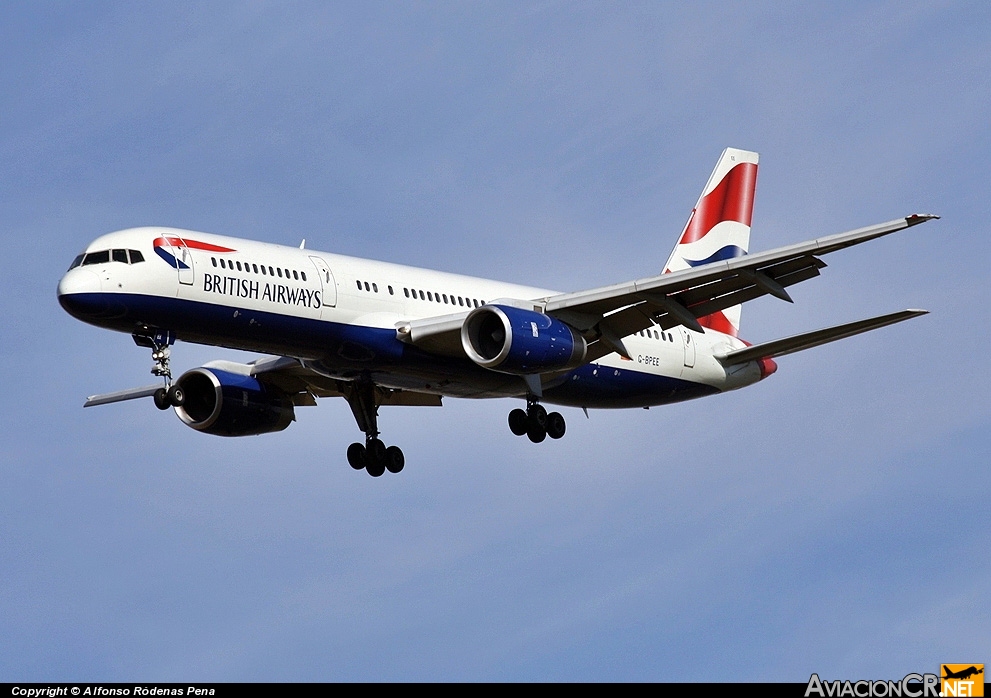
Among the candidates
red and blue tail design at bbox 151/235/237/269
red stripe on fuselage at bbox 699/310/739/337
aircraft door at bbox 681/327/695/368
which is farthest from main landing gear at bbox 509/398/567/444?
red and blue tail design at bbox 151/235/237/269

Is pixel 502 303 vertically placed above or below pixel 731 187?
below

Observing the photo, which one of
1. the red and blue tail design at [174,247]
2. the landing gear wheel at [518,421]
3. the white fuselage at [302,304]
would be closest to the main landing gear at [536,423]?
the landing gear wheel at [518,421]

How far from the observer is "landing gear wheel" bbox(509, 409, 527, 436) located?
46.9 m

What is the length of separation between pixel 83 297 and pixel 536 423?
526 inches

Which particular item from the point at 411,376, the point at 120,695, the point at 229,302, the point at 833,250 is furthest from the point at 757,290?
the point at 120,695

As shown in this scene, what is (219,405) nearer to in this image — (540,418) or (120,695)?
(540,418)

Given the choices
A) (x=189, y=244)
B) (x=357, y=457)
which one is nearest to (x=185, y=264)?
(x=189, y=244)

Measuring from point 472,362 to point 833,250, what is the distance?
964 cm

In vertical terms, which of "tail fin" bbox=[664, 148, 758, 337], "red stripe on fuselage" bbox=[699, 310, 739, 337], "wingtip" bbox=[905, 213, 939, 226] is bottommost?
"wingtip" bbox=[905, 213, 939, 226]

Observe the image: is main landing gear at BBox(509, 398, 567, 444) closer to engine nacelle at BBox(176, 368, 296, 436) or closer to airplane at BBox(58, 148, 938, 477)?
airplane at BBox(58, 148, 938, 477)

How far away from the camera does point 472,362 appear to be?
4378cm

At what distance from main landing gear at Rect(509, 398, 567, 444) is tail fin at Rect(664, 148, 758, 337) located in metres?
7.91

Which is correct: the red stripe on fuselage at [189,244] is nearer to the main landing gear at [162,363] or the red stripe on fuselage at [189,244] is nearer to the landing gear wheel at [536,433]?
the main landing gear at [162,363]

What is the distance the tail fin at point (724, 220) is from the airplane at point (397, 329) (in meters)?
4.43
